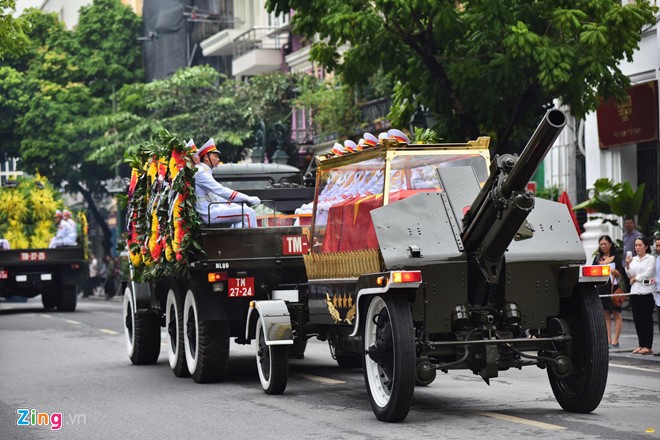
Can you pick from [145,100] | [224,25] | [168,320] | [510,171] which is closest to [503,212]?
[510,171]

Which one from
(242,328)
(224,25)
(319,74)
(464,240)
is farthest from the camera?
(224,25)

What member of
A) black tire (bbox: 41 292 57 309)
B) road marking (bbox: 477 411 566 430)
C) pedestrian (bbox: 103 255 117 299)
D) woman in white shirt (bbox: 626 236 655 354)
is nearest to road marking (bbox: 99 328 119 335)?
black tire (bbox: 41 292 57 309)

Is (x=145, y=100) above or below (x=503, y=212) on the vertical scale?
above

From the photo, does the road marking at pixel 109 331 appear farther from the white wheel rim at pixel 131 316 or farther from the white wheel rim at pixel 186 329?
the white wheel rim at pixel 186 329

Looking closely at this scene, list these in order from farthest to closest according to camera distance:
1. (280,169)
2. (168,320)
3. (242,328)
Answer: (280,169), (168,320), (242,328)

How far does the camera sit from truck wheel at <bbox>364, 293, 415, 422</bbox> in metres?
11.3

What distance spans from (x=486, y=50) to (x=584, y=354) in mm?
12227

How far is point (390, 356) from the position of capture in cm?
1162

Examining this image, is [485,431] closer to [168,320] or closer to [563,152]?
[168,320]

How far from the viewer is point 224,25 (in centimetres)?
6072

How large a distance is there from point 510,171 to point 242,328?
5652 millimetres

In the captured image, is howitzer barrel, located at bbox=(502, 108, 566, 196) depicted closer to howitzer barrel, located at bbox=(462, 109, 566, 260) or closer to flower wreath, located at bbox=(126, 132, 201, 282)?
howitzer barrel, located at bbox=(462, 109, 566, 260)

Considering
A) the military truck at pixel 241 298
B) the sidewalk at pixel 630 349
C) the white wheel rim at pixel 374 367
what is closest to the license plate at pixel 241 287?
the military truck at pixel 241 298

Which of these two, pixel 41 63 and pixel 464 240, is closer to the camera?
pixel 464 240
